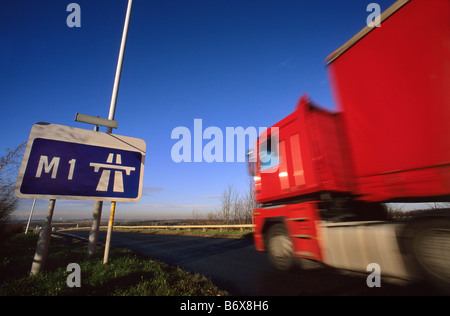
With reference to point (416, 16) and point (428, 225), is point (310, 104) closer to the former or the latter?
point (416, 16)

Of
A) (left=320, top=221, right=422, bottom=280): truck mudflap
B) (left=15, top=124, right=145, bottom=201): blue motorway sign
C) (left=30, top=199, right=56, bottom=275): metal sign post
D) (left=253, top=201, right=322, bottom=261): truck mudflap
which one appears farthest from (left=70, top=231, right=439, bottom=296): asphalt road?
(left=30, top=199, right=56, bottom=275): metal sign post

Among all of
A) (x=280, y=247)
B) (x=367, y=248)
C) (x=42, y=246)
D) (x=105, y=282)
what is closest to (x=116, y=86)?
(x=42, y=246)

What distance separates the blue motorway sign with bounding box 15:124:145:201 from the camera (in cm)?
354

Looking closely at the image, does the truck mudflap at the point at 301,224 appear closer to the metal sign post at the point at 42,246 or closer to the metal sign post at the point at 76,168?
the metal sign post at the point at 76,168

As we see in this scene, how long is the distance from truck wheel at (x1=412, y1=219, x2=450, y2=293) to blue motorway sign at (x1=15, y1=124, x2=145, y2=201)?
16.2 ft

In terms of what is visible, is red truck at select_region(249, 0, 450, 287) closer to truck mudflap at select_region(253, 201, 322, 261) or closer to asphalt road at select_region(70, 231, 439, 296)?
truck mudflap at select_region(253, 201, 322, 261)

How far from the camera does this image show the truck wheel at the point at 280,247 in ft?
14.3

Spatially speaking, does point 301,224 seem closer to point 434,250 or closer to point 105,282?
point 434,250

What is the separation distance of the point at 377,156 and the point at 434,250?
1.38 metres
